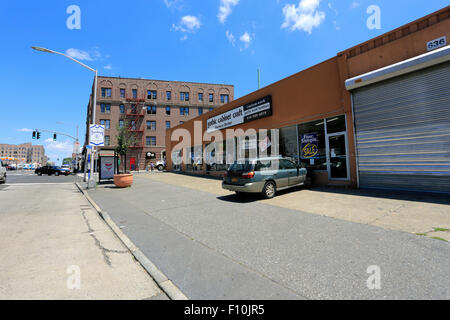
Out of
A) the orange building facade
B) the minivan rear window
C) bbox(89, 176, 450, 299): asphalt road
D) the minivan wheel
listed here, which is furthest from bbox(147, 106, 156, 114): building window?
bbox(89, 176, 450, 299): asphalt road

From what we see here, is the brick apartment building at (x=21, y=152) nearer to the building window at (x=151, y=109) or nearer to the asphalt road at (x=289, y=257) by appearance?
the building window at (x=151, y=109)

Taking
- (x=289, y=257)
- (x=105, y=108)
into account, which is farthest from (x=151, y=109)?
(x=289, y=257)

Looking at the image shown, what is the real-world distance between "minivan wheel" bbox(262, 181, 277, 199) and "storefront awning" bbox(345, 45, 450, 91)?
207 inches

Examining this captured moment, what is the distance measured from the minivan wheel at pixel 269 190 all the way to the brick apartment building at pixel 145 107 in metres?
34.8

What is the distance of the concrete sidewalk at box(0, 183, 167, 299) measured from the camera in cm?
263

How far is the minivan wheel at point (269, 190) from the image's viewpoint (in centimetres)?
809

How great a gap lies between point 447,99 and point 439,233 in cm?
520

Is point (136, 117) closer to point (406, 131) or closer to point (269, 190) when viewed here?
point (269, 190)

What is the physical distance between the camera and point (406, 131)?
7660 millimetres

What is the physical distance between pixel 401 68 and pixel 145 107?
42.6 m

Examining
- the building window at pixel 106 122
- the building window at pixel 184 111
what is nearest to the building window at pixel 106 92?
the building window at pixel 106 122

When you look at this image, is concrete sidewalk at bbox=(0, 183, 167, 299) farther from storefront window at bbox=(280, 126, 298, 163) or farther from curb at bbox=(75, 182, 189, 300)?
storefront window at bbox=(280, 126, 298, 163)

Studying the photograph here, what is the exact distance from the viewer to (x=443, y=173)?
22.7 ft

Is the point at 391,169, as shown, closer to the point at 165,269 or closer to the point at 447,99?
the point at 447,99
